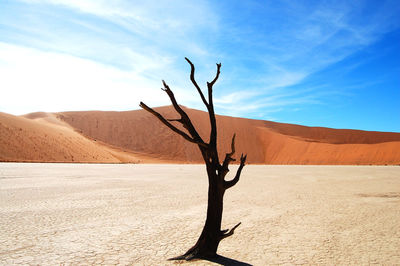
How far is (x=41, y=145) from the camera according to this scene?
33.9 meters

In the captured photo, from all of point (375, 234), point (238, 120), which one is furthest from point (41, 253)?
point (238, 120)

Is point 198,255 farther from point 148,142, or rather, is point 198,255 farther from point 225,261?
point 148,142

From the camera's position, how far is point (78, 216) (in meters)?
6.35

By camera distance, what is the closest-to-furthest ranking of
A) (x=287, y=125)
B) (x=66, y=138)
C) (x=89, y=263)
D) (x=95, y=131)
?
(x=89, y=263)
(x=66, y=138)
(x=95, y=131)
(x=287, y=125)

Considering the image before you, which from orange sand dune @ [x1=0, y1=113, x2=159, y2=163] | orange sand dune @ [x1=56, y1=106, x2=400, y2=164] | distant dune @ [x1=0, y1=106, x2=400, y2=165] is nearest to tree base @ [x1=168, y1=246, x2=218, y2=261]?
orange sand dune @ [x1=0, y1=113, x2=159, y2=163]

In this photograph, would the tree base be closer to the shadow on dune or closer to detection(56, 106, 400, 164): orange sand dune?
the shadow on dune

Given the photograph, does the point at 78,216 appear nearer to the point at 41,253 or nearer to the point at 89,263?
the point at 41,253

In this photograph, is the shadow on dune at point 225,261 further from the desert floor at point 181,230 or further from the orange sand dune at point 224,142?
the orange sand dune at point 224,142

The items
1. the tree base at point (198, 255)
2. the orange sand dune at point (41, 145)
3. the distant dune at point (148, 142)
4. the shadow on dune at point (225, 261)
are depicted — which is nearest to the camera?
the shadow on dune at point (225, 261)

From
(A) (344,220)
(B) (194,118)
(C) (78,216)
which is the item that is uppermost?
(B) (194,118)

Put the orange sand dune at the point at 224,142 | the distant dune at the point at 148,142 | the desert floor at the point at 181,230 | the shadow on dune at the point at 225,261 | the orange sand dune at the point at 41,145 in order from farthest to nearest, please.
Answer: the orange sand dune at the point at 224,142 < the distant dune at the point at 148,142 < the orange sand dune at the point at 41,145 < the desert floor at the point at 181,230 < the shadow on dune at the point at 225,261

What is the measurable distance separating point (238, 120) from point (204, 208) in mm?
64796

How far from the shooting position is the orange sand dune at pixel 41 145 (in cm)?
3100

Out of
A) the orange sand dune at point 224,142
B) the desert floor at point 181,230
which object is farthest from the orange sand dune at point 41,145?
the desert floor at point 181,230
